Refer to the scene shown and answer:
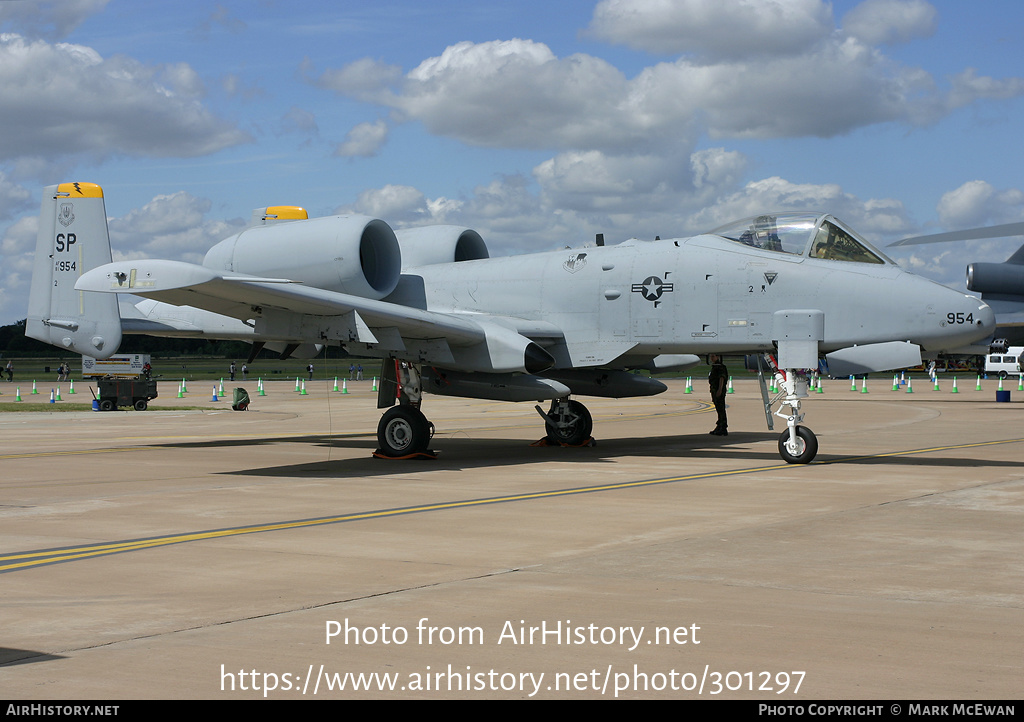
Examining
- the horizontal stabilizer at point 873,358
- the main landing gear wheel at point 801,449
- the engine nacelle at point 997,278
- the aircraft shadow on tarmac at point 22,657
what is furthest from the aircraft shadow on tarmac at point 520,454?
the engine nacelle at point 997,278

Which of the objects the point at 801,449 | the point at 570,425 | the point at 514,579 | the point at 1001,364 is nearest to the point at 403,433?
the point at 570,425

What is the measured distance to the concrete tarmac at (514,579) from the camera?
14.3 ft

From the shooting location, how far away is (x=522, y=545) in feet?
25.7

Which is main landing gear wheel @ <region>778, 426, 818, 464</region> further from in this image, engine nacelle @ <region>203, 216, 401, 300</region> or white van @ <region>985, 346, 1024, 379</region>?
white van @ <region>985, 346, 1024, 379</region>

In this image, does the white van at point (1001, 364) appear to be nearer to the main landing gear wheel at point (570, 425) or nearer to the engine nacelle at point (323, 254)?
the main landing gear wheel at point (570, 425)

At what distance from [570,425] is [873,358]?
18.9 ft

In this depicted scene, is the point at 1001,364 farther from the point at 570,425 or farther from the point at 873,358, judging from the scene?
the point at 873,358

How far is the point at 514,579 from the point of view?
6461 mm

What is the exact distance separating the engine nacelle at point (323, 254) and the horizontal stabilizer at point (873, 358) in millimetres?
7077

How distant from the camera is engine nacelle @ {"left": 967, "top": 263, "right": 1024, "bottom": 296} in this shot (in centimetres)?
2689

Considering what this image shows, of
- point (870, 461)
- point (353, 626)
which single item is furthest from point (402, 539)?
point (870, 461)

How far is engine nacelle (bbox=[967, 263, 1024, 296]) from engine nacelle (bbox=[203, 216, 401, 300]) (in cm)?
1795

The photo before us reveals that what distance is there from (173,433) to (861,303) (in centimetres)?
1526
